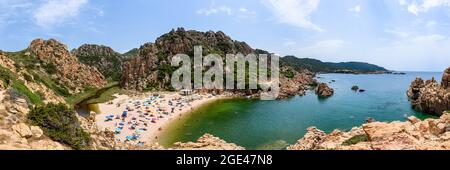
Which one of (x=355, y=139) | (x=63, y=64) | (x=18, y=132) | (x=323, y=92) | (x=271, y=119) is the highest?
(x=63, y=64)

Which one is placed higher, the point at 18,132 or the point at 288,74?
the point at 288,74

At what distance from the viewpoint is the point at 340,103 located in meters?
99.6

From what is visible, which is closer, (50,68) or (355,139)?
(355,139)

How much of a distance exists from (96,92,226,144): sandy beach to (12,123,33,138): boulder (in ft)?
99.3

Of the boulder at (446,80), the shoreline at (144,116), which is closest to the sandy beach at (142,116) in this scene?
the shoreline at (144,116)

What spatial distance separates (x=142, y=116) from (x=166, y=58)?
249 feet

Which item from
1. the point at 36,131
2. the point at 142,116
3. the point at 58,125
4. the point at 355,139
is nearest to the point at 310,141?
the point at 355,139

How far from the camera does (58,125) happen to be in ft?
76.3

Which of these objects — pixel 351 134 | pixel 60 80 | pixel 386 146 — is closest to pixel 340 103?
pixel 351 134

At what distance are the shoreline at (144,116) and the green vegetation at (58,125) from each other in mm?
24691

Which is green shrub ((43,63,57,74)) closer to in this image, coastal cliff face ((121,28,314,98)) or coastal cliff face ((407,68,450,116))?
coastal cliff face ((121,28,314,98))

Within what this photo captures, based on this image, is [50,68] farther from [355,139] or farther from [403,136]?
[403,136]

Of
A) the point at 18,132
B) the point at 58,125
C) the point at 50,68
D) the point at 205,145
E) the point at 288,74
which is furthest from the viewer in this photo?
the point at 288,74
